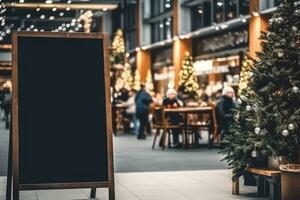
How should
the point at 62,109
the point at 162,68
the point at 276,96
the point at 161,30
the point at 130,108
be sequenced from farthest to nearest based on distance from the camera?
1. the point at 162,68
2. the point at 161,30
3. the point at 130,108
4. the point at 276,96
5. the point at 62,109

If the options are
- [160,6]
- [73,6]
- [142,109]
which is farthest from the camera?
[160,6]

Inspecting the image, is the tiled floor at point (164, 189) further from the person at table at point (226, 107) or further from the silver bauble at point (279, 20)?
the person at table at point (226, 107)

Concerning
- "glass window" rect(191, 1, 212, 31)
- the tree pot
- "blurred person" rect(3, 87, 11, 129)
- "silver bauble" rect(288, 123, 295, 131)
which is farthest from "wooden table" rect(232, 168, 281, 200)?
"glass window" rect(191, 1, 212, 31)

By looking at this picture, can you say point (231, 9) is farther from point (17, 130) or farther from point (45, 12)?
point (17, 130)

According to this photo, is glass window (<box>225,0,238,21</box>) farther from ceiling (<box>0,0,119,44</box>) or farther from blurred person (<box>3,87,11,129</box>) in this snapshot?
blurred person (<box>3,87,11,129</box>)

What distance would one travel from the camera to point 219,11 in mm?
27547

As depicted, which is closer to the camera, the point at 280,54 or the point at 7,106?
the point at 280,54

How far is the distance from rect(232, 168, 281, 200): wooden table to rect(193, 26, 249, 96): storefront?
16005mm

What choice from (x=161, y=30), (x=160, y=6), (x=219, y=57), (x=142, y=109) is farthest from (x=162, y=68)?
(x=142, y=109)

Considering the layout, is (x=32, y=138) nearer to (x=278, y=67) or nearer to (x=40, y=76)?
(x=40, y=76)

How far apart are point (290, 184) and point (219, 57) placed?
21.3 metres

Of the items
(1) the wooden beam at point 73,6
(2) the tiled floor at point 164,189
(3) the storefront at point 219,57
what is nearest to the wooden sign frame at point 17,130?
(2) the tiled floor at point 164,189

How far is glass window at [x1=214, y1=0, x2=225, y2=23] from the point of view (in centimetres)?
2721

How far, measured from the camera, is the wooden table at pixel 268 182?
7617mm
